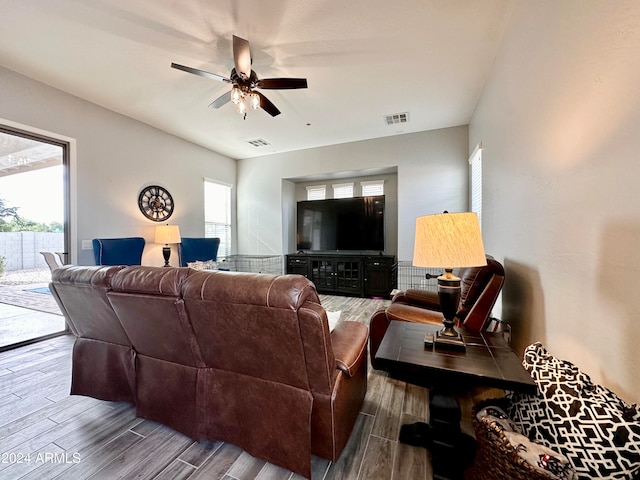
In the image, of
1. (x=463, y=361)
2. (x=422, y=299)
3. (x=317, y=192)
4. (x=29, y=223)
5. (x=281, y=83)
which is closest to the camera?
(x=463, y=361)

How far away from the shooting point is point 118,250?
11.6ft

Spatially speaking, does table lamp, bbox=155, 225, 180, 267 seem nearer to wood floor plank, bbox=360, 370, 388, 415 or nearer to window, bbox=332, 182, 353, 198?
window, bbox=332, 182, 353, 198

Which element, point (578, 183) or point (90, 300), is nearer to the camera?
point (578, 183)

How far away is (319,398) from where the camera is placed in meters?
1.19

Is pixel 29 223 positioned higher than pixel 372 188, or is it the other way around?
pixel 372 188

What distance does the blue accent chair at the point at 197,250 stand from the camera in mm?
4594

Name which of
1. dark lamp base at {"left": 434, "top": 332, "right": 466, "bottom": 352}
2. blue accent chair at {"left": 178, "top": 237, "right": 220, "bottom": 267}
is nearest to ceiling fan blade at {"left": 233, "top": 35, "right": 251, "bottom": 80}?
dark lamp base at {"left": 434, "top": 332, "right": 466, "bottom": 352}

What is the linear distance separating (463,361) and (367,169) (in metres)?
4.21

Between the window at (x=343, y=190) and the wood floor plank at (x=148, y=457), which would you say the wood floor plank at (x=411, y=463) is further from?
the window at (x=343, y=190)

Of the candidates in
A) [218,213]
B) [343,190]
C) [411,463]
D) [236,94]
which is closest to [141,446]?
[411,463]

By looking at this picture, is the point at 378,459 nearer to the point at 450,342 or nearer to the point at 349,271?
the point at 450,342

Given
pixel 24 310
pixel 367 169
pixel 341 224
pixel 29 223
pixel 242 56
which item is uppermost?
pixel 242 56

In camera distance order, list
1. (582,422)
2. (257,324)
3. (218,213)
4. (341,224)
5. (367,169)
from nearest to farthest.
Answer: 1. (582,422)
2. (257,324)
3. (367,169)
4. (341,224)
5. (218,213)

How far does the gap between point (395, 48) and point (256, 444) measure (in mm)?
3325
